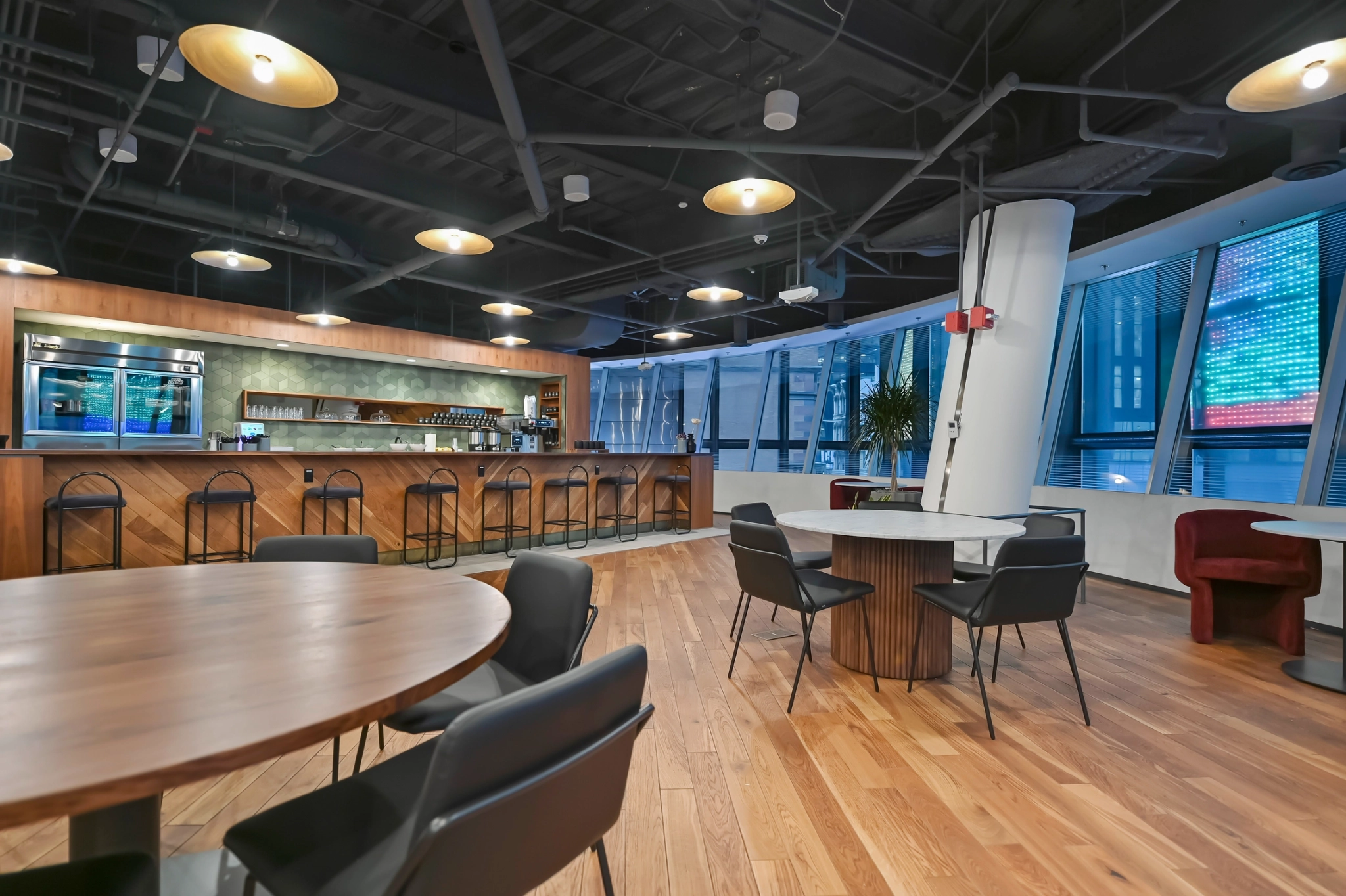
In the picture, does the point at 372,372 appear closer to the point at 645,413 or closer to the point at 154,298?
the point at 154,298

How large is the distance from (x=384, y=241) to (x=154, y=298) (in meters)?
2.60

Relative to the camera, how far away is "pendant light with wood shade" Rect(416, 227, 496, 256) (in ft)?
16.4

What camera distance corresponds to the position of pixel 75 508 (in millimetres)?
4242

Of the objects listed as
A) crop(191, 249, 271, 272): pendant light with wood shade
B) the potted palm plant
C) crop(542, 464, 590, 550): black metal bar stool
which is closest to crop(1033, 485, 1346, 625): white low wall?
the potted palm plant

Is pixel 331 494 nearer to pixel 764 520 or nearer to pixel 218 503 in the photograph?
pixel 218 503

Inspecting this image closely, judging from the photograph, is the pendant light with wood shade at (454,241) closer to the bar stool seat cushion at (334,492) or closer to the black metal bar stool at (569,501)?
the bar stool seat cushion at (334,492)

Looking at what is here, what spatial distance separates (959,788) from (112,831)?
2.53 metres

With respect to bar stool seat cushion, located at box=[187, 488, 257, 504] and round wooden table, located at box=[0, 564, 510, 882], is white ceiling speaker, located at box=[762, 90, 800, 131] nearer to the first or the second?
round wooden table, located at box=[0, 564, 510, 882]

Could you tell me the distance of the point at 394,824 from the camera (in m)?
1.18

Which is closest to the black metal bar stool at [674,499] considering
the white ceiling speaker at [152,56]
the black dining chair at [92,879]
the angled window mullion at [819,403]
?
the angled window mullion at [819,403]

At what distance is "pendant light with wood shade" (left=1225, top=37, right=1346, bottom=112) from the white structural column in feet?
7.72

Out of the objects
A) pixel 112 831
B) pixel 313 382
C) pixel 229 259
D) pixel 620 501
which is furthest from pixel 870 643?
pixel 313 382

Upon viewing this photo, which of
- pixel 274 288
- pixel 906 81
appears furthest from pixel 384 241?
pixel 906 81

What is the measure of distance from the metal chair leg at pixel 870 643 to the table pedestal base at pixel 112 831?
9.78ft
